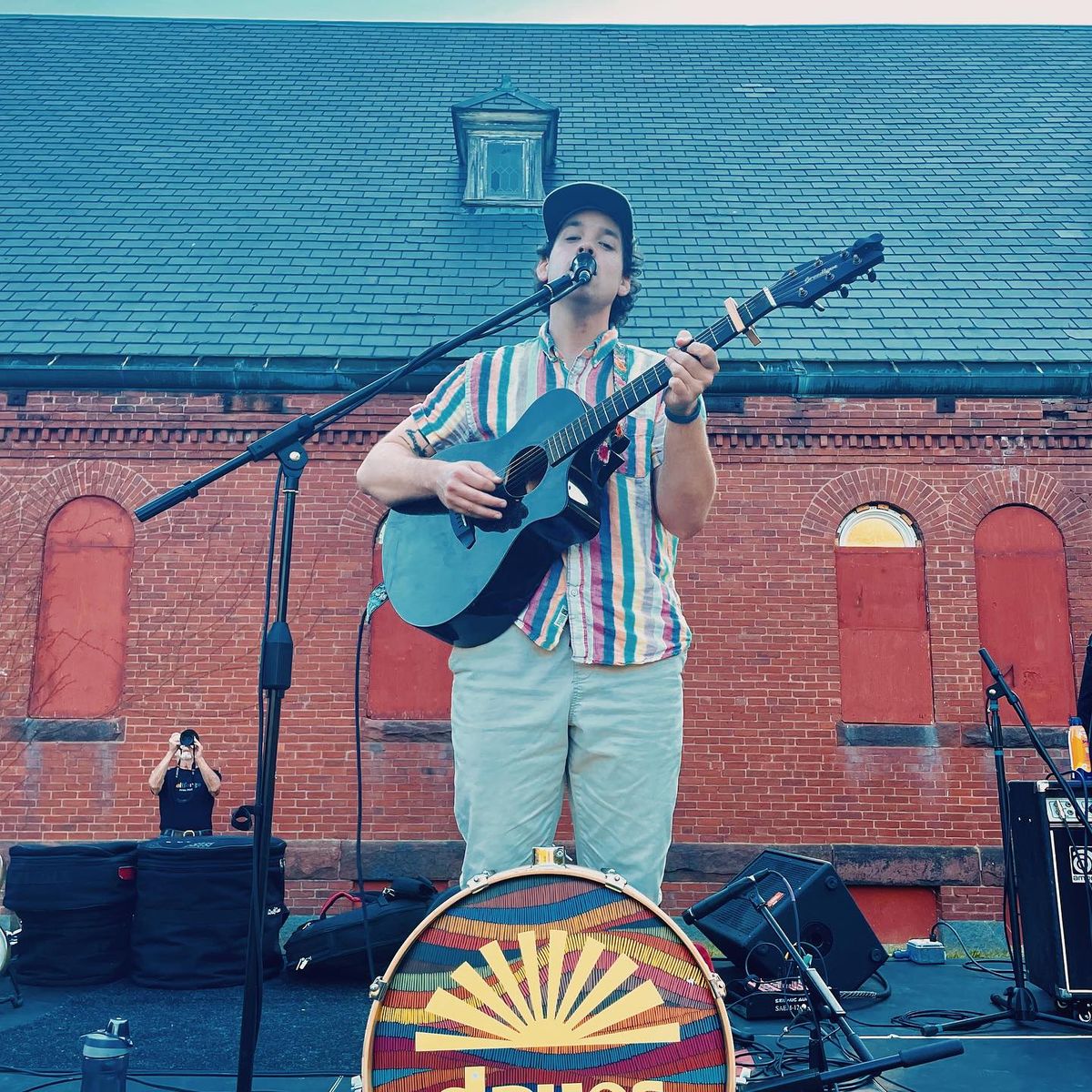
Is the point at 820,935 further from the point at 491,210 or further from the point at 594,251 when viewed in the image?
the point at 491,210

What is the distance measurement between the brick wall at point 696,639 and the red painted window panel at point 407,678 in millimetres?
218

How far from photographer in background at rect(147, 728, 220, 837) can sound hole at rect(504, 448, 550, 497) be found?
5535 mm

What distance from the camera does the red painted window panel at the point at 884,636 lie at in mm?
8250

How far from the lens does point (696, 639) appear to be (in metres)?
8.28

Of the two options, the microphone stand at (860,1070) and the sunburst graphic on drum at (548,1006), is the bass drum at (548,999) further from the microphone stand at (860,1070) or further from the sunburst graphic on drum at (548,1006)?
the microphone stand at (860,1070)

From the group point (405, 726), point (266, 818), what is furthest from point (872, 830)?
point (266, 818)

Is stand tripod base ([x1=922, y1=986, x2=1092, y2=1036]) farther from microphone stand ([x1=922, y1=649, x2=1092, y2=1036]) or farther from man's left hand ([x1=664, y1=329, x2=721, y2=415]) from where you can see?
man's left hand ([x1=664, y1=329, x2=721, y2=415])

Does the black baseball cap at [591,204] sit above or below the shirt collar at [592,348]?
above

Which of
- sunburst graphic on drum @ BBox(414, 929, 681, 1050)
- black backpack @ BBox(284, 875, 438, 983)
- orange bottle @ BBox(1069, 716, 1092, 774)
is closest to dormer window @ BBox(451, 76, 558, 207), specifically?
black backpack @ BBox(284, 875, 438, 983)

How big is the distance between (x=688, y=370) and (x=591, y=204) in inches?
25.4

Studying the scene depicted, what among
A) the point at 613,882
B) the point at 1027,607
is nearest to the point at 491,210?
the point at 1027,607

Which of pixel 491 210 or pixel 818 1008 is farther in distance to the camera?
pixel 491 210

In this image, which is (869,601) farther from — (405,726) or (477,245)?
(477,245)

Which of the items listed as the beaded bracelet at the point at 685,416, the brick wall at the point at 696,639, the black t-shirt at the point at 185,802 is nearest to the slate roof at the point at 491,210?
the brick wall at the point at 696,639
